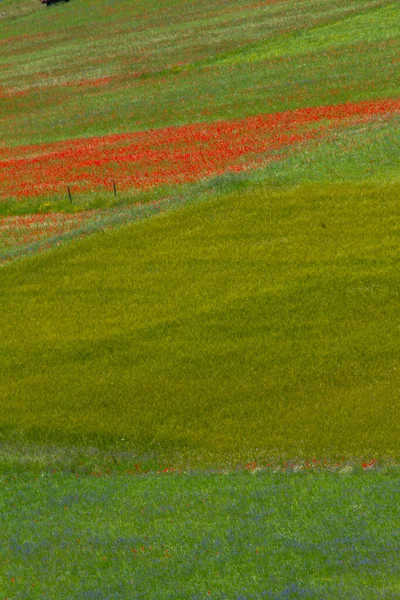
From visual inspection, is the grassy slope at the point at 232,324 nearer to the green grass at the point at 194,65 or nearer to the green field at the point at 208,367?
the green field at the point at 208,367

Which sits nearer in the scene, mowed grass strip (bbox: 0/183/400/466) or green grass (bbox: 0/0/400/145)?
mowed grass strip (bbox: 0/183/400/466)

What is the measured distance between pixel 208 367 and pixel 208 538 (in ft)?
34.5

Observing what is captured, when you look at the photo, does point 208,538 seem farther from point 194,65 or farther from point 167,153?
point 194,65

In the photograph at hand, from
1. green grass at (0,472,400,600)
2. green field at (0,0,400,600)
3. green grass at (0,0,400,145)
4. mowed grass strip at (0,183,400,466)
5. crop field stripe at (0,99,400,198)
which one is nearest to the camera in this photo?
green grass at (0,472,400,600)

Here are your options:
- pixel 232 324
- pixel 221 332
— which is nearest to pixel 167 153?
pixel 232 324

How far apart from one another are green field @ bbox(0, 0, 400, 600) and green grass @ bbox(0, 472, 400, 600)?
0.05 metres

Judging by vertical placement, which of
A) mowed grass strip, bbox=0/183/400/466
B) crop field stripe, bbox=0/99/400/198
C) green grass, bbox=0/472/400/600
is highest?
green grass, bbox=0/472/400/600

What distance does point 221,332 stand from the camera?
27156 millimetres

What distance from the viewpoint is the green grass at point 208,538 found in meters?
13.2

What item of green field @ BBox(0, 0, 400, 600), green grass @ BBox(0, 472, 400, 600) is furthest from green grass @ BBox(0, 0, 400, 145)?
green grass @ BBox(0, 472, 400, 600)

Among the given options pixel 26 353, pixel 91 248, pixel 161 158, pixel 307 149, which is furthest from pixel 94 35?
A: pixel 26 353

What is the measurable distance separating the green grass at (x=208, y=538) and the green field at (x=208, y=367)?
46mm

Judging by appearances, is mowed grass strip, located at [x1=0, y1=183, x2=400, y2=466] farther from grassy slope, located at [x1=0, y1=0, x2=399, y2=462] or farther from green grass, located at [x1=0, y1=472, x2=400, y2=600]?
green grass, located at [x1=0, y1=472, x2=400, y2=600]

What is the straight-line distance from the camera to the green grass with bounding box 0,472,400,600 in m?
13.2
